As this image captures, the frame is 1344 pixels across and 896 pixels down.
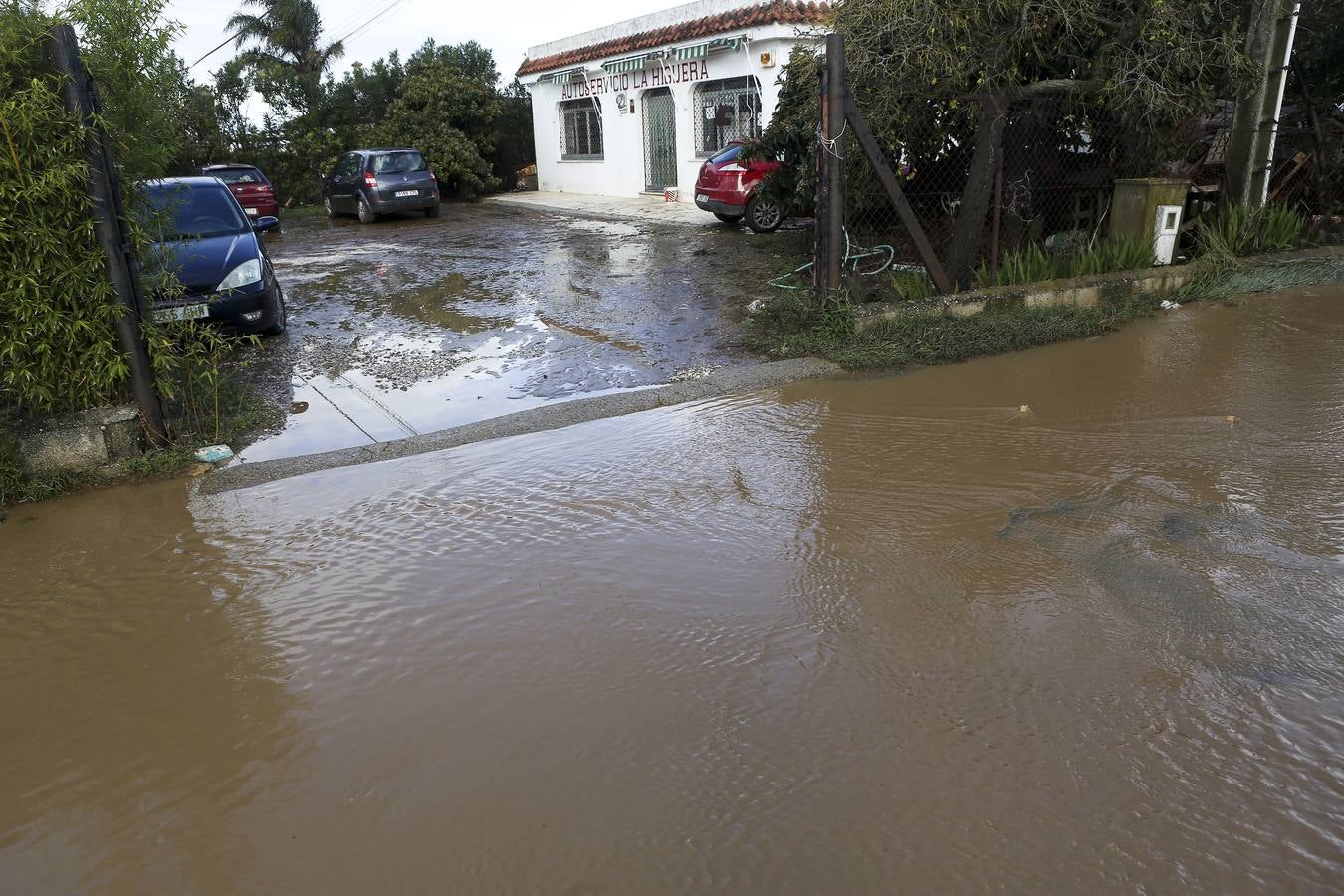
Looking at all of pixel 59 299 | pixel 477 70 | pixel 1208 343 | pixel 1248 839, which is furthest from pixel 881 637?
pixel 477 70

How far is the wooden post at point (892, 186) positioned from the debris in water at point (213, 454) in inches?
194

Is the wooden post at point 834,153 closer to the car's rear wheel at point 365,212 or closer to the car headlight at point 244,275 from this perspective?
the car headlight at point 244,275

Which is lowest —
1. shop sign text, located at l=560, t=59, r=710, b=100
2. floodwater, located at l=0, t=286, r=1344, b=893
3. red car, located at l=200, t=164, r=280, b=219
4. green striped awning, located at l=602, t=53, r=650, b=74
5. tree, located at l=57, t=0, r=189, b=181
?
floodwater, located at l=0, t=286, r=1344, b=893

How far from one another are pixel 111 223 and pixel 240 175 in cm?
1693

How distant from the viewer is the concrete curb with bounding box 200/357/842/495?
219 inches

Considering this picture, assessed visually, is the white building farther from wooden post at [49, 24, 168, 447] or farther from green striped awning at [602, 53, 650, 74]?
wooden post at [49, 24, 168, 447]

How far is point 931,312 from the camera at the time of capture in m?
7.99

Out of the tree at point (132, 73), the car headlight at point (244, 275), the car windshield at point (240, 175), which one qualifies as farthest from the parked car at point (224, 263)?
the car windshield at point (240, 175)

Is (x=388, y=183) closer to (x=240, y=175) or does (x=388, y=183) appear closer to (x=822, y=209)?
(x=240, y=175)

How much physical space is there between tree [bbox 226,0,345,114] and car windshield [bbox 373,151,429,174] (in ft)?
37.5

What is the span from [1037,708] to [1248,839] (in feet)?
2.25

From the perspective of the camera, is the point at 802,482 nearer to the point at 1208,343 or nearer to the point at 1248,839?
the point at 1248,839

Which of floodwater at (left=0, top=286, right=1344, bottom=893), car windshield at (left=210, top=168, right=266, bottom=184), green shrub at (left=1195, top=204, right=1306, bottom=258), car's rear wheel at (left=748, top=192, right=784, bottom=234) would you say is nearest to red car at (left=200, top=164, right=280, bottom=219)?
car windshield at (left=210, top=168, right=266, bottom=184)

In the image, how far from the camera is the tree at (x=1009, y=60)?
8.04 meters
